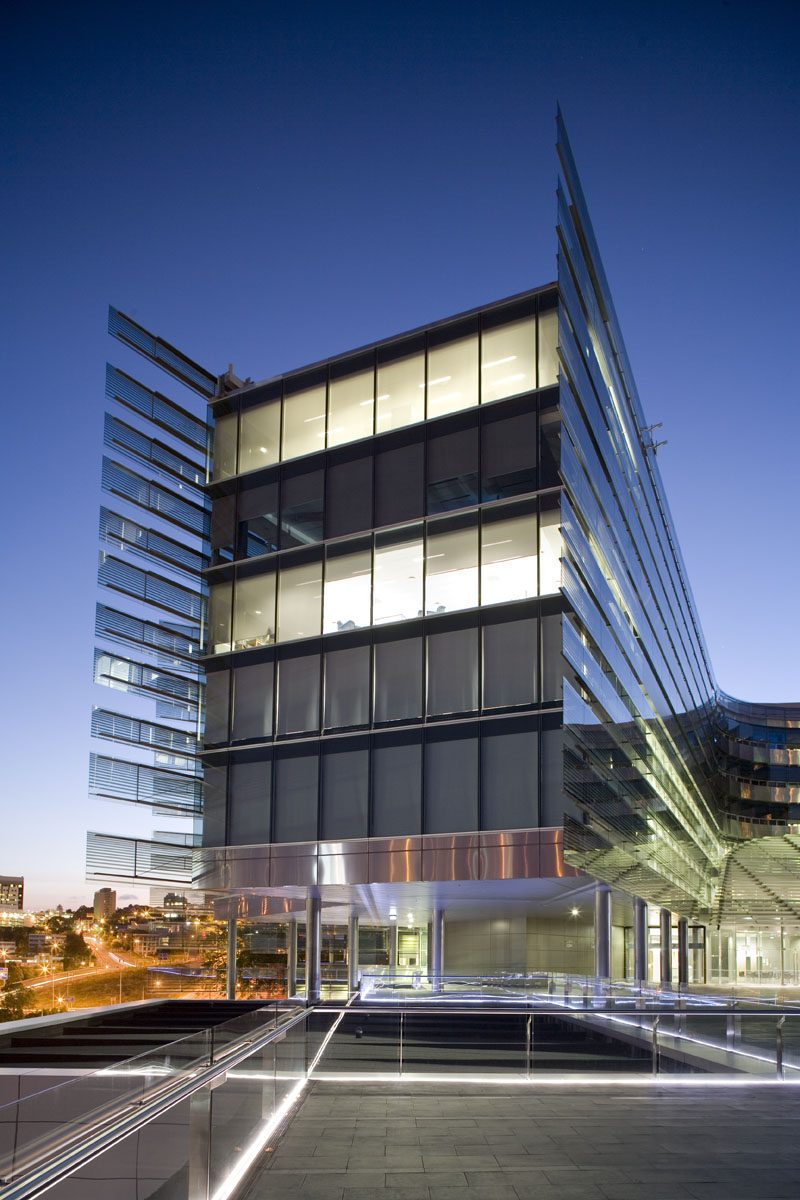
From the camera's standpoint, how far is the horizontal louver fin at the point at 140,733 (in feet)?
122

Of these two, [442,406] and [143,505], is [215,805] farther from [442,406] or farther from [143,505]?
[442,406]

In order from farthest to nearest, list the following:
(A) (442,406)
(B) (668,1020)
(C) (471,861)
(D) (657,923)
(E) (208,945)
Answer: (D) (657,923), (E) (208,945), (A) (442,406), (C) (471,861), (B) (668,1020)

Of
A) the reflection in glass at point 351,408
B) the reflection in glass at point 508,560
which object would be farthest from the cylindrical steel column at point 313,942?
the reflection in glass at point 351,408

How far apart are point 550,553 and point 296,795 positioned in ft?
35.1

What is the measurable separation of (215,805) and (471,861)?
31.3ft

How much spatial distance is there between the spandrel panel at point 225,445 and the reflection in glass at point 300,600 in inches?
190

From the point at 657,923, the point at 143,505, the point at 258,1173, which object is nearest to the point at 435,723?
the point at 143,505

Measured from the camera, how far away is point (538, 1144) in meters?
10.6

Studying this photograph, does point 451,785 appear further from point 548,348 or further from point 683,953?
point 683,953

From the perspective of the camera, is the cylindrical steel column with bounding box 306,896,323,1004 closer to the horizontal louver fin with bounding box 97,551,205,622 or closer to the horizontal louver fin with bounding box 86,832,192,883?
the horizontal louver fin with bounding box 86,832,192,883

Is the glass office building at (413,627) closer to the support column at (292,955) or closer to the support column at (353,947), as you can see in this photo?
the support column at (292,955)

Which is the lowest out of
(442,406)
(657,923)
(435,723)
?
(657,923)

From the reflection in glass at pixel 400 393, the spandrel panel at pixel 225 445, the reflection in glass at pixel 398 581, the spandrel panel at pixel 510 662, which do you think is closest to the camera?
the spandrel panel at pixel 510 662

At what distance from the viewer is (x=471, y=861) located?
3041 centimetres
